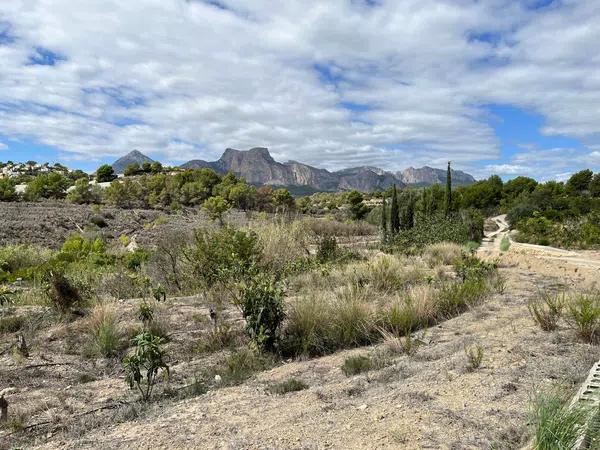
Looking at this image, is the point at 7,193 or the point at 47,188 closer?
the point at 7,193

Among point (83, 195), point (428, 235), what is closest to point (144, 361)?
point (428, 235)

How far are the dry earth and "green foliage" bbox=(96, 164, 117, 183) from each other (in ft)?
208

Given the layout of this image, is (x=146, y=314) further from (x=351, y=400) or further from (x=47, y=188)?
(x=47, y=188)

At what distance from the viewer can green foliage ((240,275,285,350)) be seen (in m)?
5.83

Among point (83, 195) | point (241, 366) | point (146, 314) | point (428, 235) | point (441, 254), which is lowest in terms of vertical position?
point (241, 366)

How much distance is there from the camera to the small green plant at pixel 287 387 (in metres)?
4.62

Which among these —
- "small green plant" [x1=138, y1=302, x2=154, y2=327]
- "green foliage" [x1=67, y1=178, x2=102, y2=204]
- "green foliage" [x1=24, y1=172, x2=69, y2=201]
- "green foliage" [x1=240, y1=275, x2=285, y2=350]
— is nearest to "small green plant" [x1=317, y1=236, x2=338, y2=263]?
"small green plant" [x1=138, y1=302, x2=154, y2=327]

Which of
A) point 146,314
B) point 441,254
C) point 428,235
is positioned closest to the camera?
point 146,314

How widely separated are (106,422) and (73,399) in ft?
3.01

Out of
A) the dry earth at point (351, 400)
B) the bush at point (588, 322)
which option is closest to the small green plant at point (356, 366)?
the dry earth at point (351, 400)

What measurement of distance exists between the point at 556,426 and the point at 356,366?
240 centimetres

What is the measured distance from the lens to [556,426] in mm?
2865

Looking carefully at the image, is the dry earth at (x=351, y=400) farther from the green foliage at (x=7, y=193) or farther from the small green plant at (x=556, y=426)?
the green foliage at (x=7, y=193)

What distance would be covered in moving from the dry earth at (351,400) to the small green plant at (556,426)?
0.31 metres
